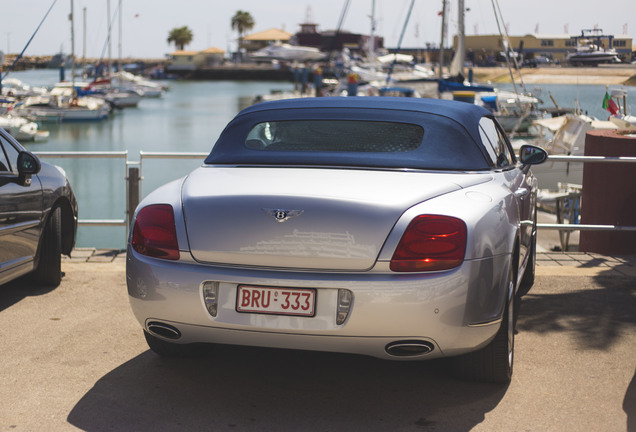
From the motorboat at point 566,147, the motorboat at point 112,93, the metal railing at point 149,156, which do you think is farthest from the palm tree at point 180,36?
the metal railing at point 149,156

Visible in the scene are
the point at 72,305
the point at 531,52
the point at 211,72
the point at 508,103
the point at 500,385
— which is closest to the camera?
the point at 500,385

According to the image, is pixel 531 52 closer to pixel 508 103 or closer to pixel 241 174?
pixel 508 103

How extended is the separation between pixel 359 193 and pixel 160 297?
107 cm

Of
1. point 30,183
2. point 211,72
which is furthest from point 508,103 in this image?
point 211,72

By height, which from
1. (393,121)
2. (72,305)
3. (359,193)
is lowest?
(72,305)

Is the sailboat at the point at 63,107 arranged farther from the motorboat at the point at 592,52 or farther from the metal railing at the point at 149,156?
the metal railing at the point at 149,156

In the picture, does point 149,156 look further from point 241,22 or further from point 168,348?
point 241,22

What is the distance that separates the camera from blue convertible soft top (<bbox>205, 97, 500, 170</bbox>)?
4711 millimetres

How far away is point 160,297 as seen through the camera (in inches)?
166

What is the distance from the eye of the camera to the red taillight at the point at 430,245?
3955mm

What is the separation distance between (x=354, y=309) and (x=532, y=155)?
8.25 feet

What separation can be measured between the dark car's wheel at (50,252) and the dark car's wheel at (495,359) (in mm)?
3598

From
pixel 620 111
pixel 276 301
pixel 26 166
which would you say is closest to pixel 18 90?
pixel 620 111

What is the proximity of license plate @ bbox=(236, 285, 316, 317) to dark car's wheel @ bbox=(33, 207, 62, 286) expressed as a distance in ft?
10.8
